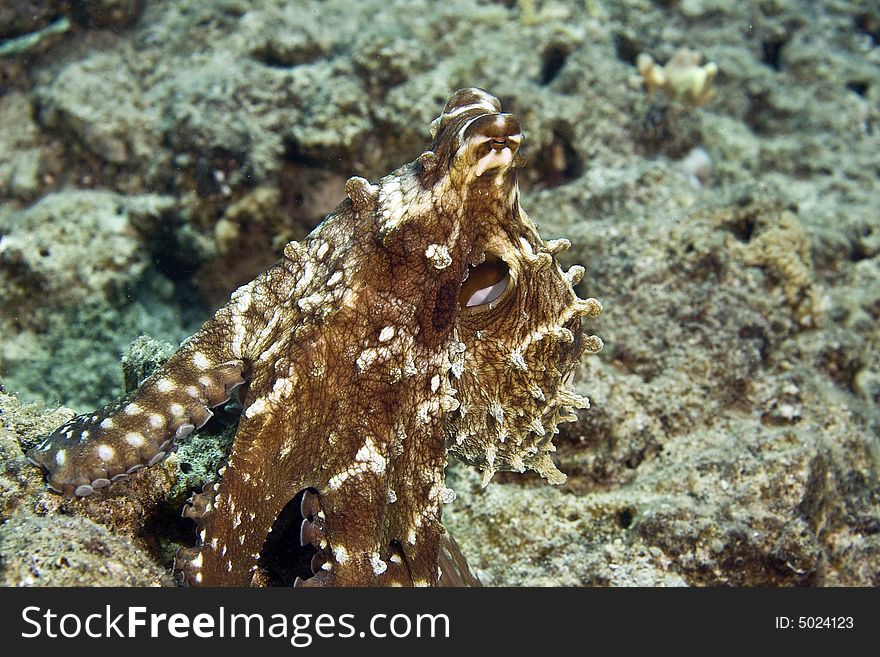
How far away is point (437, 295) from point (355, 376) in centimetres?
43

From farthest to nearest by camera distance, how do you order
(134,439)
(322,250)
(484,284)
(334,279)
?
1. (484,284)
2. (322,250)
3. (334,279)
4. (134,439)

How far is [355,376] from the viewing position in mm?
2275

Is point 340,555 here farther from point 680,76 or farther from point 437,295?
point 680,76

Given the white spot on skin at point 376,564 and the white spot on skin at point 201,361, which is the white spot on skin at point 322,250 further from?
the white spot on skin at point 376,564

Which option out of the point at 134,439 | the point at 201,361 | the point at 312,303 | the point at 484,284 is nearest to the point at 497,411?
the point at 484,284

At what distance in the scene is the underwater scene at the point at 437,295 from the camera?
2.27m

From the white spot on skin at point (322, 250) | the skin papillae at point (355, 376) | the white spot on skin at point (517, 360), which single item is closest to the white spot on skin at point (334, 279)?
the skin papillae at point (355, 376)

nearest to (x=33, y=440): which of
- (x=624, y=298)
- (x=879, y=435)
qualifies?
(x=624, y=298)

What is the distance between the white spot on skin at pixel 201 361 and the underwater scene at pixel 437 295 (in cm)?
3

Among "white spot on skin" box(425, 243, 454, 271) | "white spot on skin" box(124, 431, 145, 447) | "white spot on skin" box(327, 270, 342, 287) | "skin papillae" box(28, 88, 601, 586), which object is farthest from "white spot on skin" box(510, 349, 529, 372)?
"white spot on skin" box(124, 431, 145, 447)

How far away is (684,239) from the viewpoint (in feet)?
14.7
